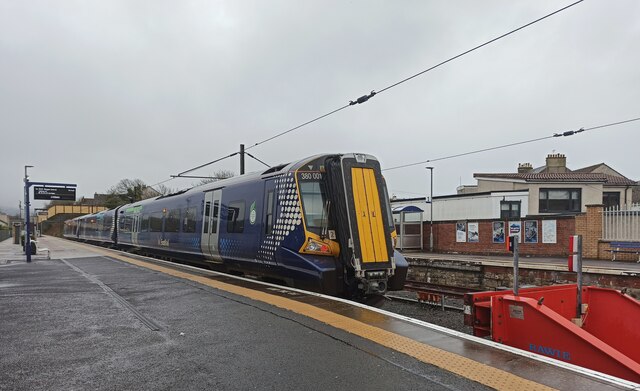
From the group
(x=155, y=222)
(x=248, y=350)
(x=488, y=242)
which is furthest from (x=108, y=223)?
(x=248, y=350)

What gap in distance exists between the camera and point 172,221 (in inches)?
640

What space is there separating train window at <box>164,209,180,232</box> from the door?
29.7 ft

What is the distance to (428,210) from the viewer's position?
99.0 ft

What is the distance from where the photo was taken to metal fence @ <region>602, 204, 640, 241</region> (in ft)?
53.8

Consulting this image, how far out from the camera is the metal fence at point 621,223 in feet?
53.8

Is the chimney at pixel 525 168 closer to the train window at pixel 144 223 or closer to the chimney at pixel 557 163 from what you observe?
the chimney at pixel 557 163

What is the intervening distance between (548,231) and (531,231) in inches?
27.8

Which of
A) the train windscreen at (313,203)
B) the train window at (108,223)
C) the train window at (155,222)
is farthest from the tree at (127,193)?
the train windscreen at (313,203)

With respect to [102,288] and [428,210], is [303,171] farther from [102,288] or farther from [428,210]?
[428,210]

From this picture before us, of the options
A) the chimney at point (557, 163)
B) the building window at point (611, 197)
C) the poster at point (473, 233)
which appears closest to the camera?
the poster at point (473, 233)

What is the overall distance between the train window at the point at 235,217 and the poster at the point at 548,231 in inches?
568

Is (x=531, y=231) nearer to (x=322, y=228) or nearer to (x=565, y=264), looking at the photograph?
(x=565, y=264)

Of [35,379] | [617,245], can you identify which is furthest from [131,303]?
[617,245]

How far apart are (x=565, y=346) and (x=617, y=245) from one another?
46.0 feet
